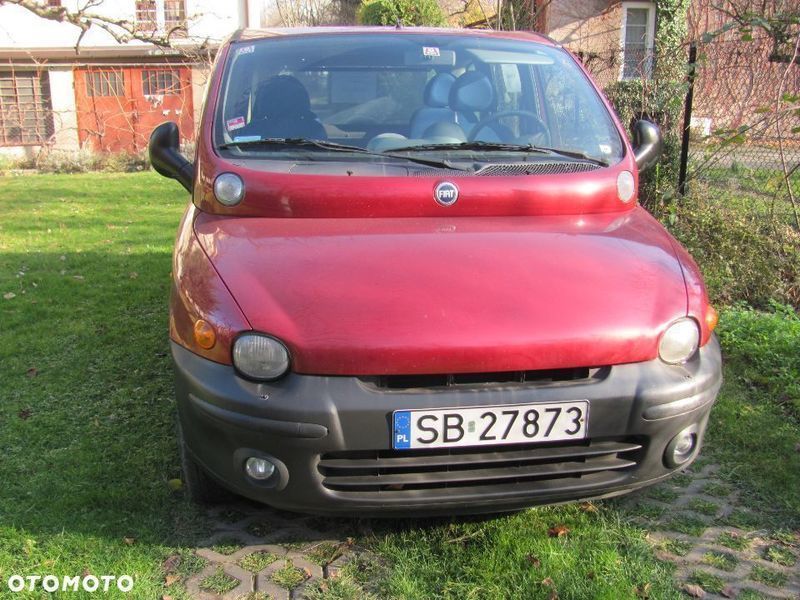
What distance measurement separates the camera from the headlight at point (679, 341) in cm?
239

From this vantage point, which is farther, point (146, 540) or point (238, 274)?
point (146, 540)

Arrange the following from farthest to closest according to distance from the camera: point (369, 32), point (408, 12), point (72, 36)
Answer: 1. point (72, 36)
2. point (408, 12)
3. point (369, 32)

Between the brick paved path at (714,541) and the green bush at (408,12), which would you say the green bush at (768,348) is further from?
the green bush at (408,12)

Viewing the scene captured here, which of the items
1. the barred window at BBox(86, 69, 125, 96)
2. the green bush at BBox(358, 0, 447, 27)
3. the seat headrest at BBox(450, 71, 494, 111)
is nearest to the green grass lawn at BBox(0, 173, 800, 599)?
the seat headrest at BBox(450, 71, 494, 111)

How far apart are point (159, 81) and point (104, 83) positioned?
160 centimetres

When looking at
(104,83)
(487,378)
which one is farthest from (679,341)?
(104,83)

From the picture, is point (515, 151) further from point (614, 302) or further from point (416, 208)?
point (614, 302)

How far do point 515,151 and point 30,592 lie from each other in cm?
258

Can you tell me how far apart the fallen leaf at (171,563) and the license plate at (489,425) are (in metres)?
1.03

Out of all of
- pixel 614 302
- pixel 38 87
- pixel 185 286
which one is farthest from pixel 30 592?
pixel 38 87

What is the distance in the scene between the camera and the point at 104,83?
21266mm

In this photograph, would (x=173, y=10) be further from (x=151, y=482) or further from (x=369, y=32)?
(x=151, y=482)

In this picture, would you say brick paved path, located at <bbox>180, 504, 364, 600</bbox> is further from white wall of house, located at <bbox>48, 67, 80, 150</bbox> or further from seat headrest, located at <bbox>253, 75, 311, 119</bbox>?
white wall of house, located at <bbox>48, 67, 80, 150</bbox>

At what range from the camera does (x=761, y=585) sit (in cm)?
253
